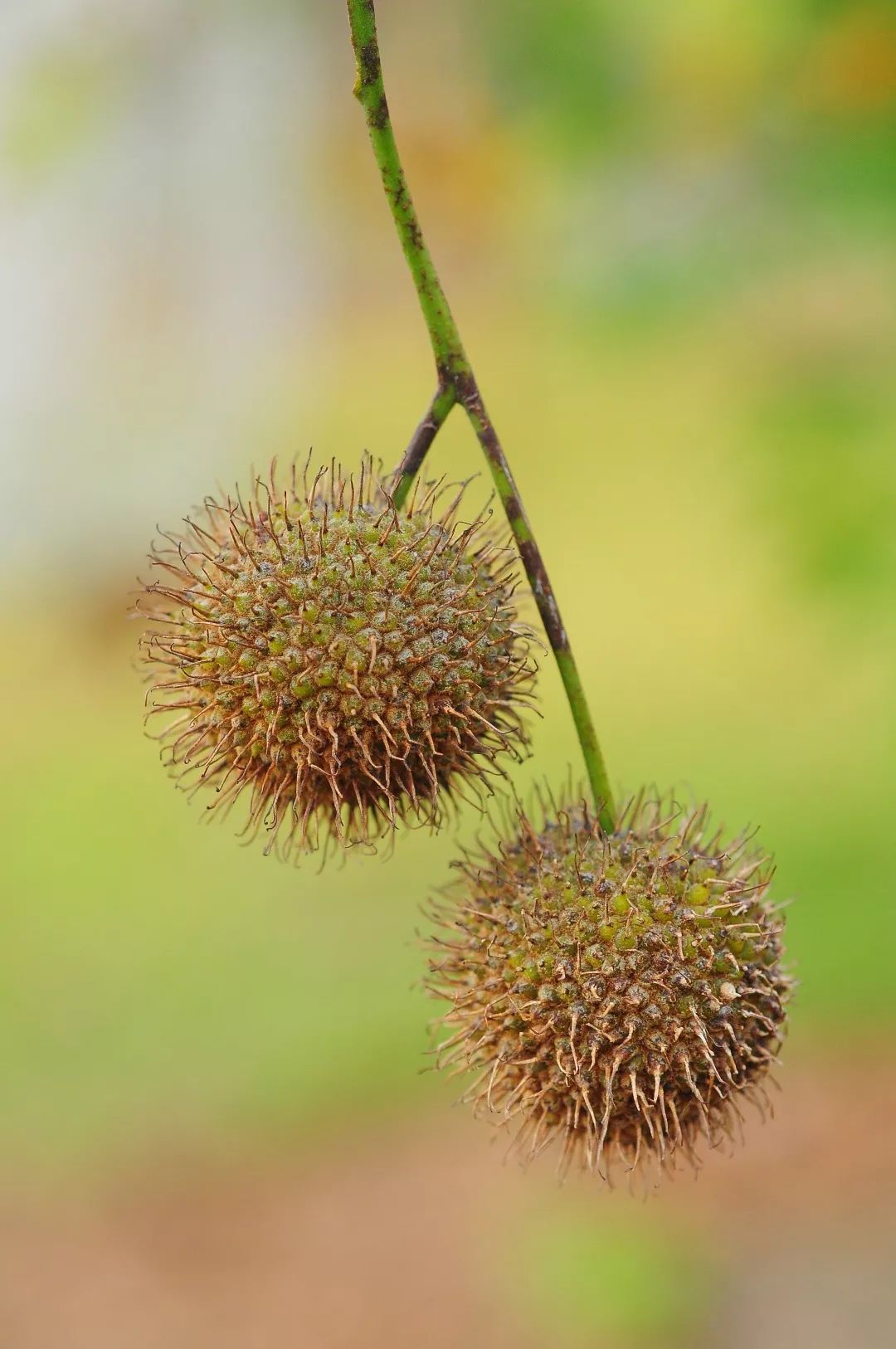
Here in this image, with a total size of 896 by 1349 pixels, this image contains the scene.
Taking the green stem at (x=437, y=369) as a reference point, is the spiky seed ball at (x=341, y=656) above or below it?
below

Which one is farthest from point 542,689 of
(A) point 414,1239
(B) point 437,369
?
(B) point 437,369

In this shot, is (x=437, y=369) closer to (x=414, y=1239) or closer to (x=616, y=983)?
(x=616, y=983)

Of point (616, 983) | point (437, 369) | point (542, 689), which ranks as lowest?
point (616, 983)

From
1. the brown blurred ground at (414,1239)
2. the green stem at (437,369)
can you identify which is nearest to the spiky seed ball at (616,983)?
the green stem at (437,369)

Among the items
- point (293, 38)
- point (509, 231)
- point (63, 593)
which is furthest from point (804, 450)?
point (63, 593)

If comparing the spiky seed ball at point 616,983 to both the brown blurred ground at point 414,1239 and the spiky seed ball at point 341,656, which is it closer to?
the spiky seed ball at point 341,656

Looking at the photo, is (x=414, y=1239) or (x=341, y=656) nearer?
(x=341, y=656)

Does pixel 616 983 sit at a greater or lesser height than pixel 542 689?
lesser
